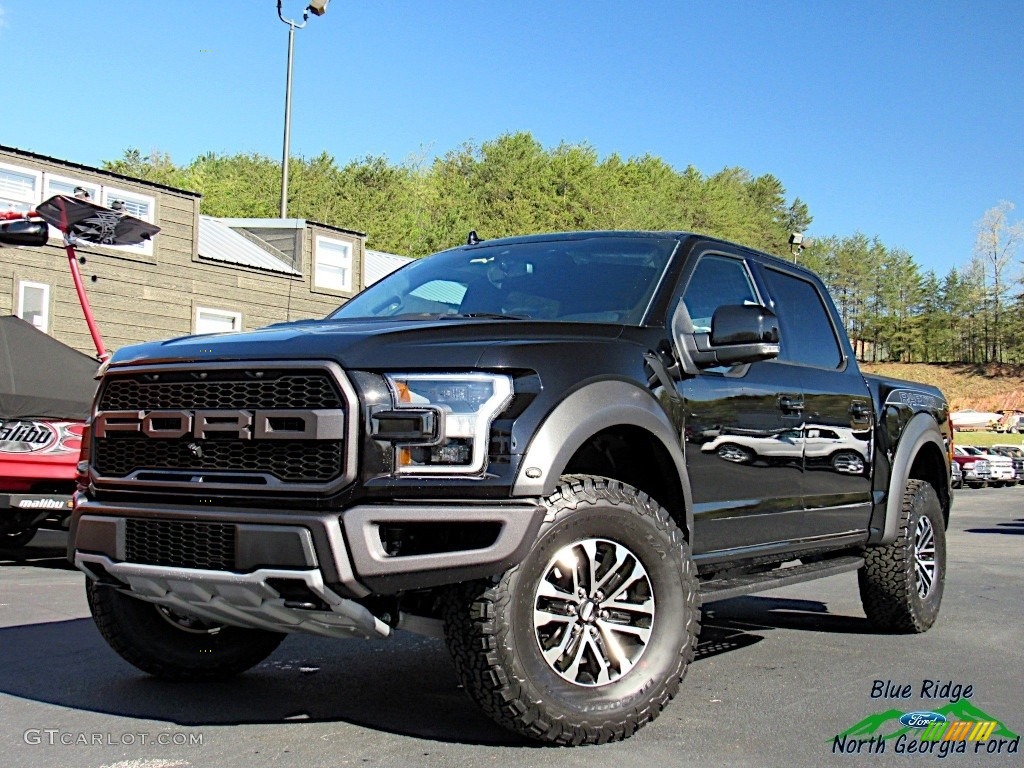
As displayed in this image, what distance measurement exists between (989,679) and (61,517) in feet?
25.6

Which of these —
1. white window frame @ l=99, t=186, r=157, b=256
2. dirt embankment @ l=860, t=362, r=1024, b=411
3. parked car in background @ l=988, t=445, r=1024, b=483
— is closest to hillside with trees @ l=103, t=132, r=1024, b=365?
dirt embankment @ l=860, t=362, r=1024, b=411

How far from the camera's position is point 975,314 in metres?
110

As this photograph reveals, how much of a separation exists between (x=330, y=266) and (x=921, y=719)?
22.2m

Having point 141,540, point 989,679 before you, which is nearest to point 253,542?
point 141,540

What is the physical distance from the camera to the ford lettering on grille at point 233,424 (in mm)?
3703

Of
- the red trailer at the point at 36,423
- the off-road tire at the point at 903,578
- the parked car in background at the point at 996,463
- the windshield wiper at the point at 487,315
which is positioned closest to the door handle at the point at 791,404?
the windshield wiper at the point at 487,315

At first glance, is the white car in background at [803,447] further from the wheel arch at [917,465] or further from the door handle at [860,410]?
the wheel arch at [917,465]

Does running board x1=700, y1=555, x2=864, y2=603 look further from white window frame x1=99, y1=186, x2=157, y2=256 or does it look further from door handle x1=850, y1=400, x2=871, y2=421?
white window frame x1=99, y1=186, x2=157, y2=256

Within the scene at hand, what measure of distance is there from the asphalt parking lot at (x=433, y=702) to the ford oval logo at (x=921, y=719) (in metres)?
0.08

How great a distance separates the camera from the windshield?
494 centimetres

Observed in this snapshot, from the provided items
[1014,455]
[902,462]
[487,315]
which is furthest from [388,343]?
[1014,455]

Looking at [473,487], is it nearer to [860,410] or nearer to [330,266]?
[860,410]

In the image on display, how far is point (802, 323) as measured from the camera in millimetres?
6180

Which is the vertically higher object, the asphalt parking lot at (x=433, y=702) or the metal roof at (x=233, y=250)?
the metal roof at (x=233, y=250)
